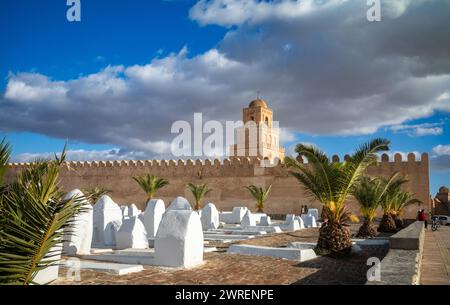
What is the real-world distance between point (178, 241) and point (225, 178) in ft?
78.2

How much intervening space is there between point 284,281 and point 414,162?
76.0 ft

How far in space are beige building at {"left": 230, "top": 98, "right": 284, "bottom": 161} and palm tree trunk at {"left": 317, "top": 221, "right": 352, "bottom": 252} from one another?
27.0 meters

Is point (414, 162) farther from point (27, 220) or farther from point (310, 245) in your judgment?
point (27, 220)

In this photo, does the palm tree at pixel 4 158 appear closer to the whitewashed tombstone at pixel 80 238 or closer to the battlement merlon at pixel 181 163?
the whitewashed tombstone at pixel 80 238

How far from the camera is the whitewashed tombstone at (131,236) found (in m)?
9.35

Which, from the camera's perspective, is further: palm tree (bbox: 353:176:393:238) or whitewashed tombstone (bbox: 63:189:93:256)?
palm tree (bbox: 353:176:393:238)

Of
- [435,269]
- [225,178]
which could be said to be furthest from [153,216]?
[225,178]

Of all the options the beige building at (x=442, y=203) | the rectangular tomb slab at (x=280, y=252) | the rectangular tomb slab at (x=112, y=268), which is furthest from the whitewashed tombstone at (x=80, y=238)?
the beige building at (x=442, y=203)

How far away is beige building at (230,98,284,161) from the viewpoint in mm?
36719

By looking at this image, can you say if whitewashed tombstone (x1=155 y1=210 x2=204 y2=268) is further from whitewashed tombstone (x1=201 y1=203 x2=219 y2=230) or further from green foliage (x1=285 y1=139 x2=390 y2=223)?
whitewashed tombstone (x1=201 y1=203 x2=219 y2=230)

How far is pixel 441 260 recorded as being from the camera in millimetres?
7418

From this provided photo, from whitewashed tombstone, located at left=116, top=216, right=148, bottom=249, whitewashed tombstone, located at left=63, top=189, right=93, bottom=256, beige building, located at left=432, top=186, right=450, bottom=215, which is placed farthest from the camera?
beige building, located at left=432, top=186, right=450, bottom=215

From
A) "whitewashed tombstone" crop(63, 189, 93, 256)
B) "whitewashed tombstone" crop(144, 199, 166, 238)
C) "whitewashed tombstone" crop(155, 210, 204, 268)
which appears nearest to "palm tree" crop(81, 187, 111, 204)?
"whitewashed tombstone" crop(63, 189, 93, 256)
